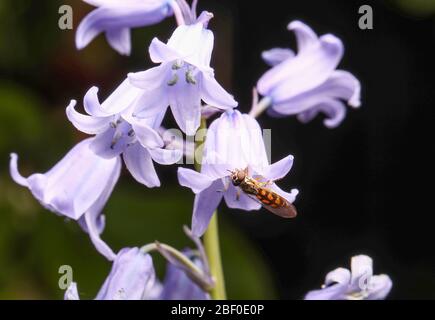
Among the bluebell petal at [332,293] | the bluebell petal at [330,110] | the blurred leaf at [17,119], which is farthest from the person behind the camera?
the blurred leaf at [17,119]

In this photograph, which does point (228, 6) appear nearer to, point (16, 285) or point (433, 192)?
point (433, 192)

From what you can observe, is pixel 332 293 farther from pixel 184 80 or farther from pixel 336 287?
pixel 184 80

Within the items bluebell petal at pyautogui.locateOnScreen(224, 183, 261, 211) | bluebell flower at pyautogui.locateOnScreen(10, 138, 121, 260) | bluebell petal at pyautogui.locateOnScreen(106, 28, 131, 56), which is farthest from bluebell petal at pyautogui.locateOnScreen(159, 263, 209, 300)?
bluebell petal at pyautogui.locateOnScreen(106, 28, 131, 56)

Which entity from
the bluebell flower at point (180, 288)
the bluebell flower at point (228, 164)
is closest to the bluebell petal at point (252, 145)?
the bluebell flower at point (228, 164)

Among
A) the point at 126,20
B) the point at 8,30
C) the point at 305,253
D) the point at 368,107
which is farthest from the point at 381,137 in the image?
the point at 126,20

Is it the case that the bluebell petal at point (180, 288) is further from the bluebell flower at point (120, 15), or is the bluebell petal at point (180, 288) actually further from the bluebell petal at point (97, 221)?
the bluebell flower at point (120, 15)
